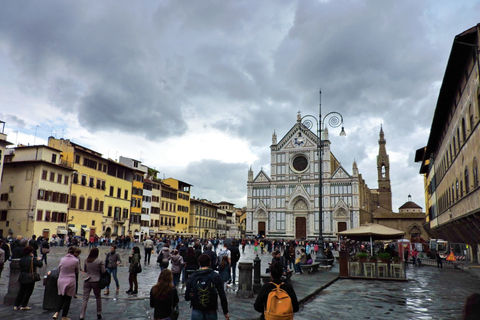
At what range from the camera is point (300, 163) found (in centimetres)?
6988

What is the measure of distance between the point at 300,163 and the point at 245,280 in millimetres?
60897

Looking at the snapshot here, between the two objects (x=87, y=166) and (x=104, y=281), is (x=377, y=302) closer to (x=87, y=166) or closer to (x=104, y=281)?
(x=104, y=281)

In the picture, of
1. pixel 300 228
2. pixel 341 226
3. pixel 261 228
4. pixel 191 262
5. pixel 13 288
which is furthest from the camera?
pixel 261 228

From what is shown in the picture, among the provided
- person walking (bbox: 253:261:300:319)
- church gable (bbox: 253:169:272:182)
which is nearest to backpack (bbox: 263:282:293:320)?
person walking (bbox: 253:261:300:319)

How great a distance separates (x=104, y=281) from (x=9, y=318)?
1.98m

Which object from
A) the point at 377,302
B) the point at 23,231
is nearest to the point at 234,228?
the point at 23,231

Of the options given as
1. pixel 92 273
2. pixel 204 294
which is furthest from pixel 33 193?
pixel 204 294

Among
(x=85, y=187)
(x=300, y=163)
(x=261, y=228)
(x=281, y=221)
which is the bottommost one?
(x=261, y=228)

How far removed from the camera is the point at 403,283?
48.0 feet

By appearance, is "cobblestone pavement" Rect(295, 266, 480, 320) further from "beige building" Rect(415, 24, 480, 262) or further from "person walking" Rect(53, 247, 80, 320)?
"person walking" Rect(53, 247, 80, 320)

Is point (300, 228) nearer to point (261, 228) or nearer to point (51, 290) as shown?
point (261, 228)

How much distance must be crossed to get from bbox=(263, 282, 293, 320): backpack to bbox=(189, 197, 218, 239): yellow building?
63.0 meters

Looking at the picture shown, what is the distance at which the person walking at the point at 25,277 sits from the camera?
25.7ft

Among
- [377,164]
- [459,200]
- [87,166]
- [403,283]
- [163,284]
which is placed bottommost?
[403,283]
